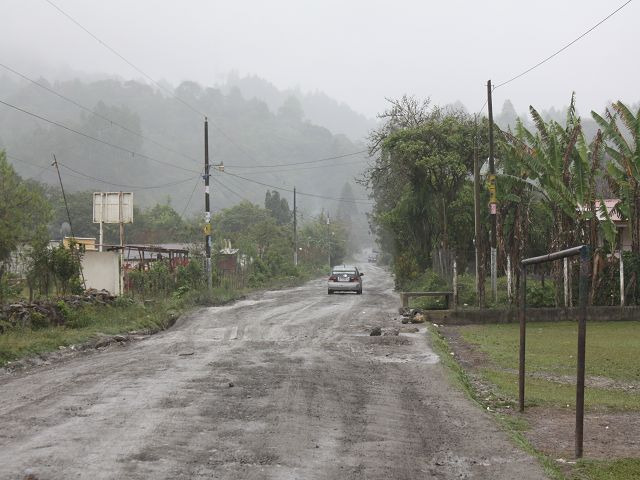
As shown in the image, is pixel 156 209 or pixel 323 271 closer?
pixel 323 271

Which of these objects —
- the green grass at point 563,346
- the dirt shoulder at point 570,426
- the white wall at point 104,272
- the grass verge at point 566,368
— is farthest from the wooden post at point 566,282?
the white wall at point 104,272

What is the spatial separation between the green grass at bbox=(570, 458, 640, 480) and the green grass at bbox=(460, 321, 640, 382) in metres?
5.74

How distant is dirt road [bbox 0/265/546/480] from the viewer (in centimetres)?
601

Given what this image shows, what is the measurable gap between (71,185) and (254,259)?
321 ft

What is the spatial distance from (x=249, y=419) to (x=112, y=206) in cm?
2504

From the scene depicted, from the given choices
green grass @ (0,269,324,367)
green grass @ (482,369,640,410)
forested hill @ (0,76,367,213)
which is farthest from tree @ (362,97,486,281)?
forested hill @ (0,76,367,213)

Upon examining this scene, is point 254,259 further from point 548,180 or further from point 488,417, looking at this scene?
point 488,417

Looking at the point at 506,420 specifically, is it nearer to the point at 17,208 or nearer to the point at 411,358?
the point at 411,358

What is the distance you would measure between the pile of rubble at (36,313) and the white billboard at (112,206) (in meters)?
11.8

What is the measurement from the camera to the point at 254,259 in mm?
48281

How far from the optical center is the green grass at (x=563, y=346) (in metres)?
12.7

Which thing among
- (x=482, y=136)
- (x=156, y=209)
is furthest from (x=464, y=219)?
(x=156, y=209)

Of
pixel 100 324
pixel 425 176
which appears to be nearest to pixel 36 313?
pixel 100 324

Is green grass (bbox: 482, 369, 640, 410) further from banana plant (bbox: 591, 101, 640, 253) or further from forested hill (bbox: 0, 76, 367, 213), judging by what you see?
forested hill (bbox: 0, 76, 367, 213)
